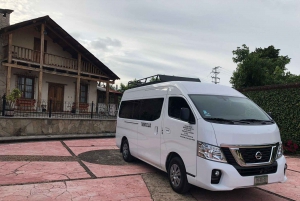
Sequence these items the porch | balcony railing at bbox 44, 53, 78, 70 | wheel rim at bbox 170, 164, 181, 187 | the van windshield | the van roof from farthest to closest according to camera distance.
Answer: balcony railing at bbox 44, 53, 78, 70 < the porch < the van roof < wheel rim at bbox 170, 164, 181, 187 < the van windshield

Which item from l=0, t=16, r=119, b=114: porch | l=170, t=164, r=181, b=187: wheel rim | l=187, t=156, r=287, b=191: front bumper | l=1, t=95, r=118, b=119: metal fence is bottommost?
l=170, t=164, r=181, b=187: wheel rim

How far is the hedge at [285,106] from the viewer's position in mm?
8953

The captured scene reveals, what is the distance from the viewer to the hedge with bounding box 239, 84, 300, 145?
Result: 29.4 feet

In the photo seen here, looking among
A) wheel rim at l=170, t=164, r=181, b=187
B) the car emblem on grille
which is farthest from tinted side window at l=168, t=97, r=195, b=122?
the car emblem on grille

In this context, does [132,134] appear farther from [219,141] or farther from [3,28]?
[3,28]

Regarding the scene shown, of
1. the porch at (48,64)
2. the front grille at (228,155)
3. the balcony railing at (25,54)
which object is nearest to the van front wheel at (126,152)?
the front grille at (228,155)

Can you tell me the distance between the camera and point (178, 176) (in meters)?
4.70

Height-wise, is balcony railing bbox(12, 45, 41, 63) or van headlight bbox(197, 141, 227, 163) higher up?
balcony railing bbox(12, 45, 41, 63)

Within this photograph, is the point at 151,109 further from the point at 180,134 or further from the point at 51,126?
the point at 51,126

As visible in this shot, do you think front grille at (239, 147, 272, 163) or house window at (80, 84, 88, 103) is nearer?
front grille at (239, 147, 272, 163)

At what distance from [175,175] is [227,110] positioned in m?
1.59

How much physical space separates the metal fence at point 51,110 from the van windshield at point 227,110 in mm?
9100

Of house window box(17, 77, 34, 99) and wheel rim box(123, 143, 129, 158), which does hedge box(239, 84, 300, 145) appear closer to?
wheel rim box(123, 143, 129, 158)

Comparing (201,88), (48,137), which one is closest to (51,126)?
(48,137)
